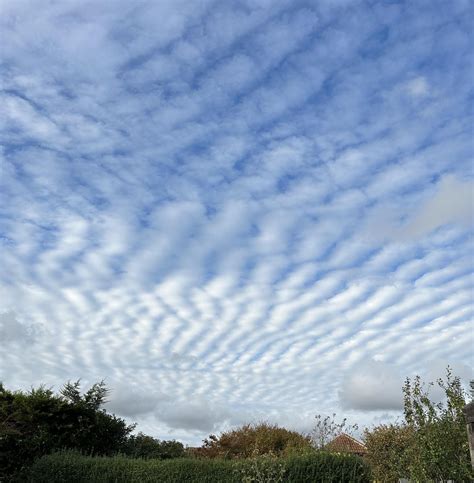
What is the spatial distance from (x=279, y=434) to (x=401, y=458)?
10.5 m

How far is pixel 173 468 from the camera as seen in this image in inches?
539

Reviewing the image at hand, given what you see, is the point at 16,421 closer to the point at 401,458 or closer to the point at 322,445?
the point at 322,445

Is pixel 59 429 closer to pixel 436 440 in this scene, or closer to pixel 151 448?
pixel 151 448

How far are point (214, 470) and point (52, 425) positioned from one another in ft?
24.4

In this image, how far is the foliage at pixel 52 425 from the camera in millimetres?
17250

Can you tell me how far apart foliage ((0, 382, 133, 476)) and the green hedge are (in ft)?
11.2

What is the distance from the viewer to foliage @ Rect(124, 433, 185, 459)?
2016 cm

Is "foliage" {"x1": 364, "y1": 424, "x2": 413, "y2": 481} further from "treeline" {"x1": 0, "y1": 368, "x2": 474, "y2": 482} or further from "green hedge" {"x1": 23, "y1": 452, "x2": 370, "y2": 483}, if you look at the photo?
"green hedge" {"x1": 23, "y1": 452, "x2": 370, "y2": 483}

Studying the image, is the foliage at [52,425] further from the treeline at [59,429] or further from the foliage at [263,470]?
the foliage at [263,470]

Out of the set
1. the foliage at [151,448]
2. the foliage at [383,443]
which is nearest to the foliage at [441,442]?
the foliage at [383,443]

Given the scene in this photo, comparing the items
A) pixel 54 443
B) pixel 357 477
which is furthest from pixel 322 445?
pixel 54 443

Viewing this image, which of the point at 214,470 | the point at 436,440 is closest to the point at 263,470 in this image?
the point at 214,470

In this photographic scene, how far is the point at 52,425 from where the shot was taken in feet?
60.4

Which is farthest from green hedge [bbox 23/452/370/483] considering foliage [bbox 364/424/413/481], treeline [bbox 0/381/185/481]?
foliage [bbox 364/424/413/481]
